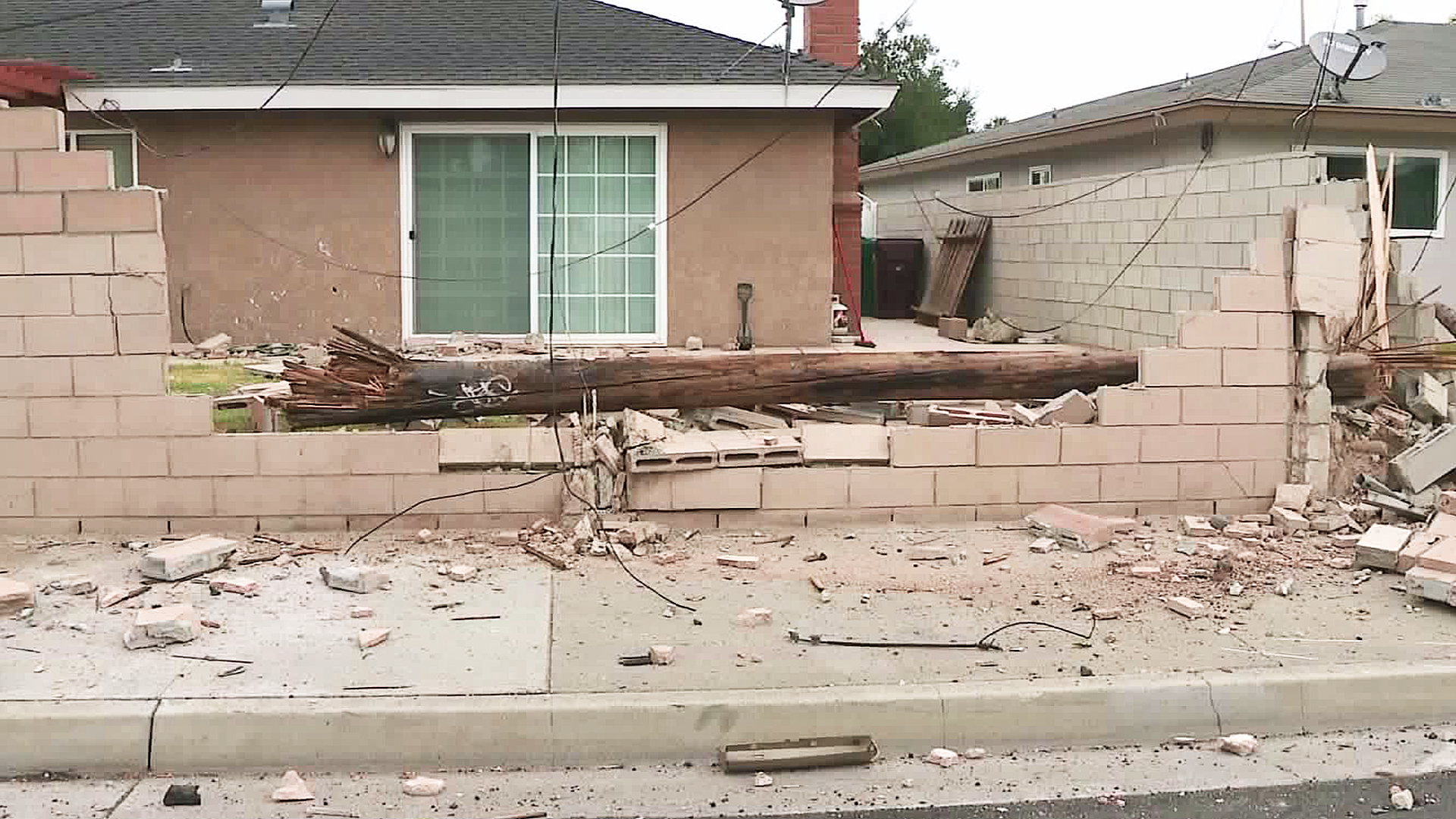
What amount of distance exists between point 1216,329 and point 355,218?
8780 mm

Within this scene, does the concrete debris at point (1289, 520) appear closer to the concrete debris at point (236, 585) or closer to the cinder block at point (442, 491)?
the cinder block at point (442, 491)

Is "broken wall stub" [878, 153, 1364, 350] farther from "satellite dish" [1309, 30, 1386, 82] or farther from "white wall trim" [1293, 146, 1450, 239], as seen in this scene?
"white wall trim" [1293, 146, 1450, 239]

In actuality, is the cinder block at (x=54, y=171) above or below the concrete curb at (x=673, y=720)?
above

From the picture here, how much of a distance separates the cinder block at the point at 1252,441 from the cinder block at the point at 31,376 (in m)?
6.65

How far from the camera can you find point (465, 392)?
317 inches

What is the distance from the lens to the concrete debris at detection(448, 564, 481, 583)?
7164mm

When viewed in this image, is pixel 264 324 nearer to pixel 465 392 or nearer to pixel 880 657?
pixel 465 392

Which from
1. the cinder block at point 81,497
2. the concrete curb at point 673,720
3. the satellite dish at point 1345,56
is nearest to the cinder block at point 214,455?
the cinder block at point 81,497

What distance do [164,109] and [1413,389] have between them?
36.3 feet

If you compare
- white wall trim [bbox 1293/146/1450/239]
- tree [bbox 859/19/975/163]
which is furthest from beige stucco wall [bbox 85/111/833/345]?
tree [bbox 859/19/975/163]

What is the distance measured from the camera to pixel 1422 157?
57.5 ft

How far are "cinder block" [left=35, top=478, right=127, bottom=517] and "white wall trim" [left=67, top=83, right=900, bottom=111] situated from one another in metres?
6.41

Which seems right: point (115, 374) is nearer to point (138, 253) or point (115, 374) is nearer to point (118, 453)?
point (118, 453)

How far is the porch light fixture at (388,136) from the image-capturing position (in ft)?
45.2
